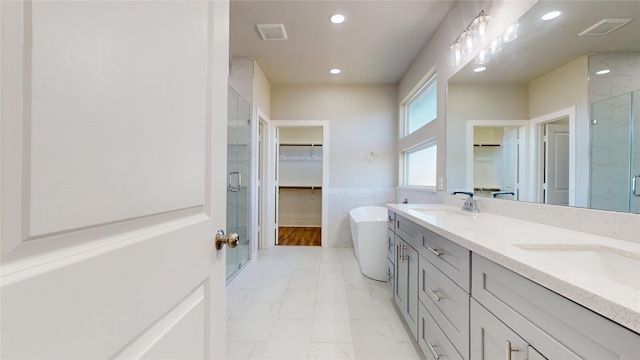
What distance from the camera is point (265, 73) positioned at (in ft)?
12.3

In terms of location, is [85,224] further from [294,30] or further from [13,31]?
[294,30]

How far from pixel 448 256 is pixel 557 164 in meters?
0.76

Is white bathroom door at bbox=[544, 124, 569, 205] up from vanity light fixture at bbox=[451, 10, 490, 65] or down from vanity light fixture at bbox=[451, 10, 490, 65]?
down

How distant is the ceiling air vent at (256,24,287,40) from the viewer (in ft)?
8.61

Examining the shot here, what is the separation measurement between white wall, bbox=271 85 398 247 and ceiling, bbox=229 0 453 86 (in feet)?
0.90

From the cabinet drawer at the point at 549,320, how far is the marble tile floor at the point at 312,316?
3.40 feet

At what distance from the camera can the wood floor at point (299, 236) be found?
4.45m

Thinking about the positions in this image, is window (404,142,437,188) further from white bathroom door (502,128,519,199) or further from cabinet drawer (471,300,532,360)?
cabinet drawer (471,300,532,360)

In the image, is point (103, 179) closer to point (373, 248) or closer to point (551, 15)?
point (551, 15)

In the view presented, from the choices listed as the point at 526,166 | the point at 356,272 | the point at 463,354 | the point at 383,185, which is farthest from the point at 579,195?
the point at 383,185

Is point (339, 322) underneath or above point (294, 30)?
underneath

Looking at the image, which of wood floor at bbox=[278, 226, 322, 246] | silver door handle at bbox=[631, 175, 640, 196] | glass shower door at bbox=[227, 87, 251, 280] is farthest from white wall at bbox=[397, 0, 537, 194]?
glass shower door at bbox=[227, 87, 251, 280]

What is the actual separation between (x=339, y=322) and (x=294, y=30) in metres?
2.79

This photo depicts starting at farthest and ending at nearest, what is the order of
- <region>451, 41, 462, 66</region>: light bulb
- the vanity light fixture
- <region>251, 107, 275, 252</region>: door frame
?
<region>251, 107, 275, 252</region>: door frame → <region>451, 41, 462, 66</region>: light bulb → the vanity light fixture
